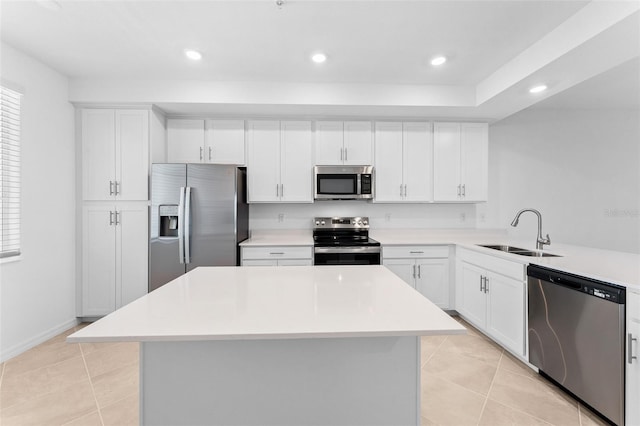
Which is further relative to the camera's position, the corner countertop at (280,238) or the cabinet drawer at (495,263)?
the corner countertop at (280,238)

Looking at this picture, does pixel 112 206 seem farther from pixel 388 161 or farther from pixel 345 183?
pixel 388 161

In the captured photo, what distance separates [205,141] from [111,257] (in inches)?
64.7

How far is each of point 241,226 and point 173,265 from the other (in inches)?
31.8

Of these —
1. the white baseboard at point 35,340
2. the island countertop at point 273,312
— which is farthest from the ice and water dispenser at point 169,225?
the island countertop at point 273,312

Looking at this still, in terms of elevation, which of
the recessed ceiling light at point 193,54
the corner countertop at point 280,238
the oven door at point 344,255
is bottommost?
the oven door at point 344,255

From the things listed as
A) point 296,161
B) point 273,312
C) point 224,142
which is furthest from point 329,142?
point 273,312

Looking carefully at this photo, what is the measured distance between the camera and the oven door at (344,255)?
10.4 feet

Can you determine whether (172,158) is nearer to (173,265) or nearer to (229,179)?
(229,179)

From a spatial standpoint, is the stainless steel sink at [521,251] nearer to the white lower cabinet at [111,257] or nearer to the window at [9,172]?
the white lower cabinet at [111,257]

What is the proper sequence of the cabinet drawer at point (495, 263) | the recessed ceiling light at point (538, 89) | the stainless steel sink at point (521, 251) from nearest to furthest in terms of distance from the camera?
the cabinet drawer at point (495, 263) → the stainless steel sink at point (521, 251) → the recessed ceiling light at point (538, 89)

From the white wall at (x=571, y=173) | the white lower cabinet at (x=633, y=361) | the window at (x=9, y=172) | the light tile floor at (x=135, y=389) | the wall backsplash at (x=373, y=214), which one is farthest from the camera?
the white wall at (x=571, y=173)

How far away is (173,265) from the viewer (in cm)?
310

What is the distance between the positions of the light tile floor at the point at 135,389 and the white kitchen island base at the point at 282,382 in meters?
0.88

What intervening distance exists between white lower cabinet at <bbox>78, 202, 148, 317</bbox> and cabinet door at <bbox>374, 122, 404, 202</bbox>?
2.74 m
